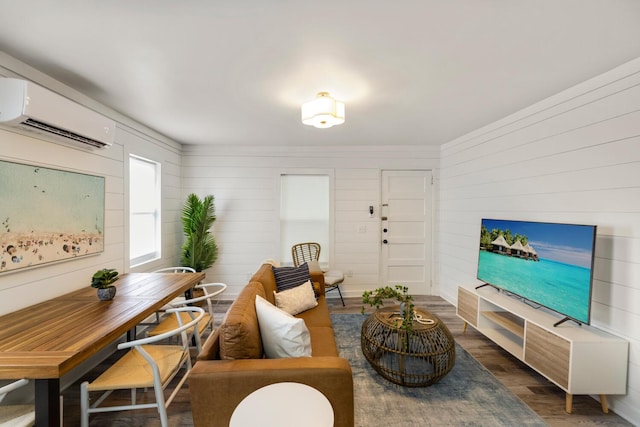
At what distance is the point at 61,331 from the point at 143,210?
2.26m

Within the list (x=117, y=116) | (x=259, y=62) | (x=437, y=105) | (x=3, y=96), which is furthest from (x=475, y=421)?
(x=117, y=116)

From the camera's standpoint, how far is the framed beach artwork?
1.81 m

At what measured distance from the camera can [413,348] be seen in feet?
7.65

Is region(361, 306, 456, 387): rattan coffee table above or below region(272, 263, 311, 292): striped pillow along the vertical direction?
below

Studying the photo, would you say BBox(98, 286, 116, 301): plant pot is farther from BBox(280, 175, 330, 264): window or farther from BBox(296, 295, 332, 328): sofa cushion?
BBox(280, 175, 330, 264): window

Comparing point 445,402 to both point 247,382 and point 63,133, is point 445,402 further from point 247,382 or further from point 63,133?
point 63,133

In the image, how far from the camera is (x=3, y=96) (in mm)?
1709

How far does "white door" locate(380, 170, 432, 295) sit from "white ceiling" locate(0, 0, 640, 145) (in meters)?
1.78

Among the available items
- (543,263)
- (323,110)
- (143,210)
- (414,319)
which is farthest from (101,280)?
(543,263)

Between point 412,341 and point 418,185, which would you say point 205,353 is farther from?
point 418,185

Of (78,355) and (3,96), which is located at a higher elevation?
(3,96)

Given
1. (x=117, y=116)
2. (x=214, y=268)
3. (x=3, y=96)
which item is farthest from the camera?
(x=214, y=268)

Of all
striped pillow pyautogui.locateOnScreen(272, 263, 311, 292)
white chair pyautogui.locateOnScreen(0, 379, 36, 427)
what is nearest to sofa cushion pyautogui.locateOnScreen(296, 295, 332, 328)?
striped pillow pyautogui.locateOnScreen(272, 263, 311, 292)

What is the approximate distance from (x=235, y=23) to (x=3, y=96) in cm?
153
